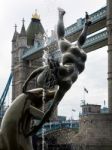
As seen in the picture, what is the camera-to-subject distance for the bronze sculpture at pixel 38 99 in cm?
837

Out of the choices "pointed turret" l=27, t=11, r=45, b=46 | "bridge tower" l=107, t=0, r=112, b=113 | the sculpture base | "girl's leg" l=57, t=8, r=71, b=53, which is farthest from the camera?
"pointed turret" l=27, t=11, r=45, b=46

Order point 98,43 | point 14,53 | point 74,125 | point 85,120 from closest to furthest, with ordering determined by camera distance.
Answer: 1. point 85,120
2. point 98,43
3. point 74,125
4. point 14,53

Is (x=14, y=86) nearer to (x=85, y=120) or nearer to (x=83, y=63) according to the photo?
(x=85, y=120)

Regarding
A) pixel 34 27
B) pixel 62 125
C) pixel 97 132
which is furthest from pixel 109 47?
pixel 34 27

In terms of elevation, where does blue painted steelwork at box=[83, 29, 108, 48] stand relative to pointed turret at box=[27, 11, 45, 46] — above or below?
below

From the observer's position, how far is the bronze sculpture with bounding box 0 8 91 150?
27.5ft

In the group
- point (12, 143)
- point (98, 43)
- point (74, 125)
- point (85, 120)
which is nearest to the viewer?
point (12, 143)

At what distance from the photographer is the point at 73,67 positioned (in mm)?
8555

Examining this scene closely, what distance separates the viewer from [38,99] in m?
8.69

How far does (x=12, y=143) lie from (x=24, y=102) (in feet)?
2.46

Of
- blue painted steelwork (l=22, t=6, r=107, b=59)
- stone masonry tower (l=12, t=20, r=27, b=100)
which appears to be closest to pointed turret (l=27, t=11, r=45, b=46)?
stone masonry tower (l=12, t=20, r=27, b=100)

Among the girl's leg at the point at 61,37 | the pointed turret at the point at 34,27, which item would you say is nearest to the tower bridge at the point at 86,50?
the pointed turret at the point at 34,27

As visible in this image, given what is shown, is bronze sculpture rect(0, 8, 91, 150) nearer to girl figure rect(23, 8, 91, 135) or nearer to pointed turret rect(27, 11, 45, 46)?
girl figure rect(23, 8, 91, 135)

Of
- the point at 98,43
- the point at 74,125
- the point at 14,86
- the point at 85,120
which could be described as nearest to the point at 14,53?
the point at 14,86
